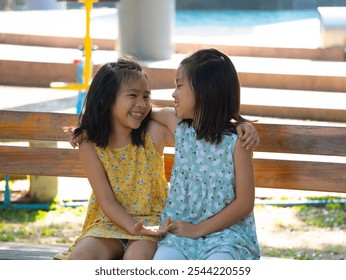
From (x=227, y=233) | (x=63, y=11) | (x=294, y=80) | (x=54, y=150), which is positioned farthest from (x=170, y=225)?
(x=63, y=11)

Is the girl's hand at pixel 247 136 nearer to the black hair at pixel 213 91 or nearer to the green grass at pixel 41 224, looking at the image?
the black hair at pixel 213 91

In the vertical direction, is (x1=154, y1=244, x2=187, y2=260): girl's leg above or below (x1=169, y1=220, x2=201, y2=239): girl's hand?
below

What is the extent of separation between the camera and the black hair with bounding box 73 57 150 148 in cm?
357

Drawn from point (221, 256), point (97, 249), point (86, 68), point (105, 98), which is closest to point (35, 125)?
point (105, 98)

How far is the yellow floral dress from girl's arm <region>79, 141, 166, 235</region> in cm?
3

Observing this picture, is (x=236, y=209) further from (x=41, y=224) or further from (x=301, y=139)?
(x=41, y=224)

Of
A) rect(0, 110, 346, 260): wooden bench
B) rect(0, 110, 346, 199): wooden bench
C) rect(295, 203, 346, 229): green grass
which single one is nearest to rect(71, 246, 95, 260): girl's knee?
rect(0, 110, 346, 260): wooden bench

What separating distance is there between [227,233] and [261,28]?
39.3 feet

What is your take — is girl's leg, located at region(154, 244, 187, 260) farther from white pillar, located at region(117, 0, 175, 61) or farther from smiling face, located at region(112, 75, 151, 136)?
white pillar, located at region(117, 0, 175, 61)

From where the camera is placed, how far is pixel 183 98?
11.3ft

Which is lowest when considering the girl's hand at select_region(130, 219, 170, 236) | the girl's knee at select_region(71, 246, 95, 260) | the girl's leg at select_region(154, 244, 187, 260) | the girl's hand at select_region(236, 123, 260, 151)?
the girl's knee at select_region(71, 246, 95, 260)

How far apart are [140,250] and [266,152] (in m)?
0.75

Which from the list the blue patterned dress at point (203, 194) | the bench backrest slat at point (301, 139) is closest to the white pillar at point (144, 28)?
the bench backrest slat at point (301, 139)

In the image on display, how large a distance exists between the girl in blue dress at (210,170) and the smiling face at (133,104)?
155mm
